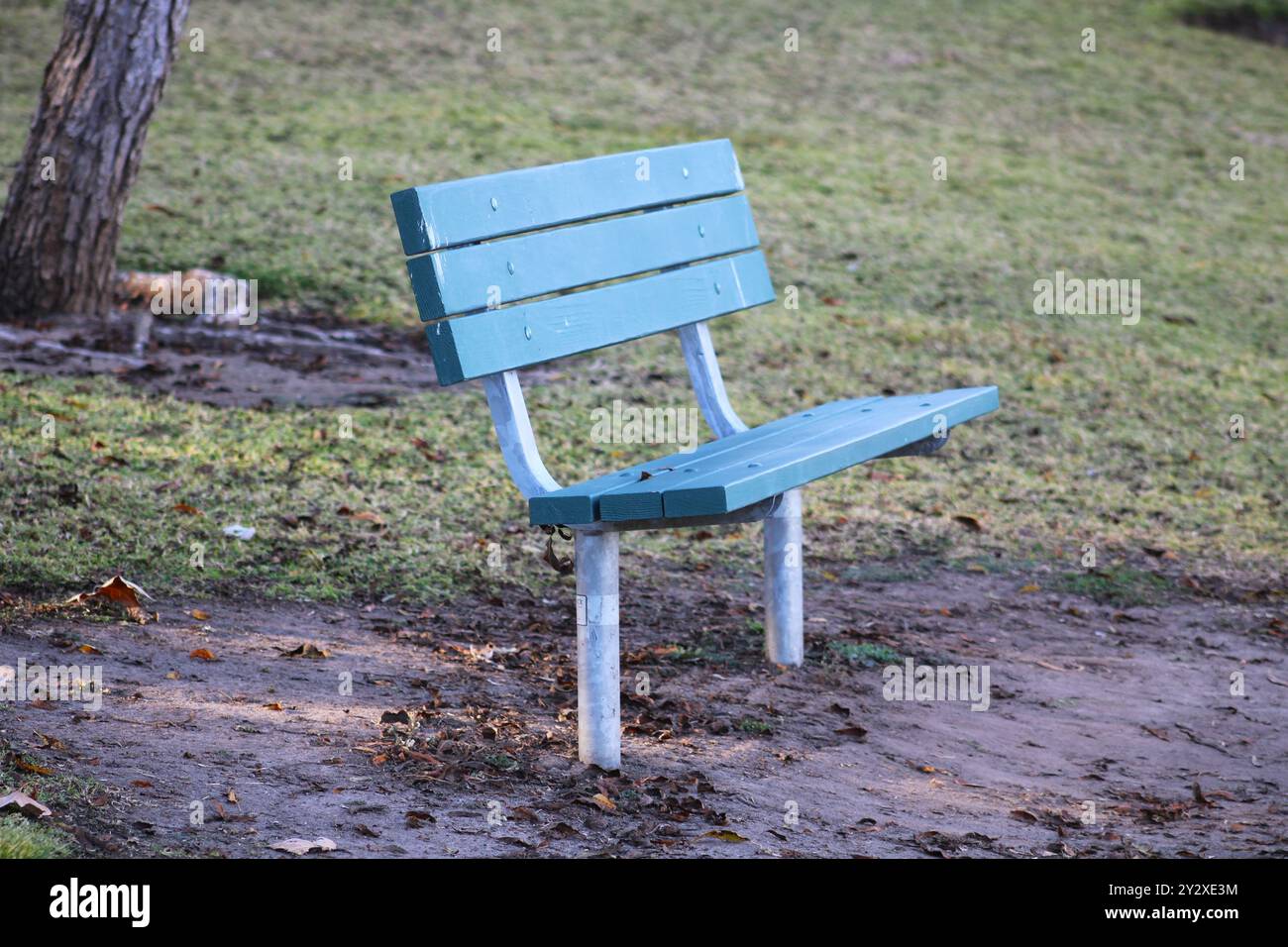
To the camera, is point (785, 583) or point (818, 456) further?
point (785, 583)

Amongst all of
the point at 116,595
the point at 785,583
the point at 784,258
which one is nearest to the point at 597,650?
the point at 785,583

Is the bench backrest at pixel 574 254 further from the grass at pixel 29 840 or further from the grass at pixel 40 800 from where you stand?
the grass at pixel 29 840

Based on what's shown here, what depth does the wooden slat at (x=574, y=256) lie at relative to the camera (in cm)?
351

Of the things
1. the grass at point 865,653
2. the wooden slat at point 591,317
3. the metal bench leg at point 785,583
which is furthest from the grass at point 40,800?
the grass at point 865,653

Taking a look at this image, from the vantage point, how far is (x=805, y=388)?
7.30 meters

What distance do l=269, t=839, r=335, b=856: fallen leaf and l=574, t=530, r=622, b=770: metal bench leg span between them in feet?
2.46

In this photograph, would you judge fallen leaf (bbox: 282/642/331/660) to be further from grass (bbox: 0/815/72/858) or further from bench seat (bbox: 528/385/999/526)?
grass (bbox: 0/815/72/858)

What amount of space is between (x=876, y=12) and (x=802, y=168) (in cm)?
587

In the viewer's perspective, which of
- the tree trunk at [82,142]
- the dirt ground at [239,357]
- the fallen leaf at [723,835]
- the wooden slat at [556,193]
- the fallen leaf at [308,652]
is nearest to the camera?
the fallen leaf at [723,835]

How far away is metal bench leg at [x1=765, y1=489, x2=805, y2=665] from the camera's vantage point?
169 inches

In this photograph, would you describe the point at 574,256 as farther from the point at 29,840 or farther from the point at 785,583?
the point at 29,840

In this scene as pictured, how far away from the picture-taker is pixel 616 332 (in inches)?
163

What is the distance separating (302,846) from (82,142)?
4.92 m

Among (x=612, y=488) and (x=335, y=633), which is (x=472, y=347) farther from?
(x=335, y=633)
